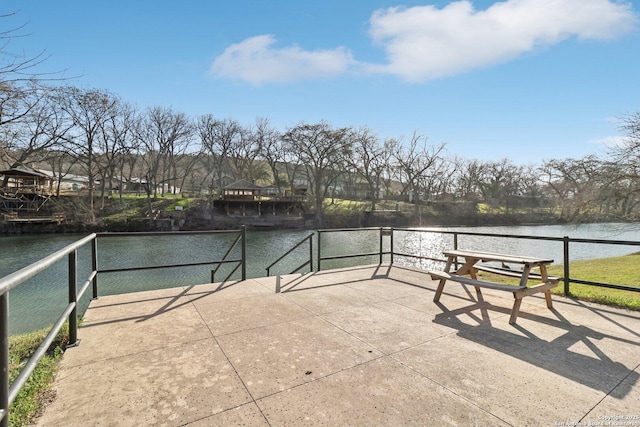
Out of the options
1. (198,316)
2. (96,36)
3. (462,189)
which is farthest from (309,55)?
(462,189)

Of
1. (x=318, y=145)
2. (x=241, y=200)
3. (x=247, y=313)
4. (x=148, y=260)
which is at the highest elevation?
(x=318, y=145)

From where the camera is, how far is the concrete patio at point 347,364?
6.37ft

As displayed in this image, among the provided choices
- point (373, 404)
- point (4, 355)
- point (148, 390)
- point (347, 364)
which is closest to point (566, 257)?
point (347, 364)

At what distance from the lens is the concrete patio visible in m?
1.94

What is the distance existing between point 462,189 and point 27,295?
63.2 metres

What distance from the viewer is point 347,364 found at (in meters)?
2.54

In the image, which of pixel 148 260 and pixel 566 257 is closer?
pixel 566 257

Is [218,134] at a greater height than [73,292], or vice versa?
[218,134]

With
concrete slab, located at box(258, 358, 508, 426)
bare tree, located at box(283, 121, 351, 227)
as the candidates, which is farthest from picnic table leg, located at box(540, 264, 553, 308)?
bare tree, located at box(283, 121, 351, 227)

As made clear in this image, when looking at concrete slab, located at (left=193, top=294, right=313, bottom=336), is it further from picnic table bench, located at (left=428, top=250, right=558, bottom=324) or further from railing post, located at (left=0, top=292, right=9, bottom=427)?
railing post, located at (left=0, top=292, right=9, bottom=427)

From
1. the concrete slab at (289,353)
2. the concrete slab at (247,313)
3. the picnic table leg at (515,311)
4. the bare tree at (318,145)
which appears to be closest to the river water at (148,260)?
the concrete slab at (247,313)

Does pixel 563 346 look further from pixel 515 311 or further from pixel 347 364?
pixel 347 364

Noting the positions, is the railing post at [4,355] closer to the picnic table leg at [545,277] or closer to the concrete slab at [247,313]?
the concrete slab at [247,313]

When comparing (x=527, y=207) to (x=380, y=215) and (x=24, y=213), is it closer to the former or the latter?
(x=380, y=215)
